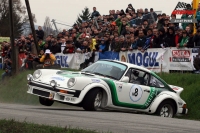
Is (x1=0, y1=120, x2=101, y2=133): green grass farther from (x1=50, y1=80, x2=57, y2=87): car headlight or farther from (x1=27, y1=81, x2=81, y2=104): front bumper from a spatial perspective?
(x1=50, y1=80, x2=57, y2=87): car headlight

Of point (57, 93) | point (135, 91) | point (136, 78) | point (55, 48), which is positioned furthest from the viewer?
point (55, 48)

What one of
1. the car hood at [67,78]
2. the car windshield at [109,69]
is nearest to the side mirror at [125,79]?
the car windshield at [109,69]

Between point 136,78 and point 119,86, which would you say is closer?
point 119,86

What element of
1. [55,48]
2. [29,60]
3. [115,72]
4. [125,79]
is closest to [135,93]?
[125,79]

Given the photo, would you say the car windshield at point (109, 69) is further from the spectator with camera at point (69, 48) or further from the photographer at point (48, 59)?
the spectator with camera at point (69, 48)

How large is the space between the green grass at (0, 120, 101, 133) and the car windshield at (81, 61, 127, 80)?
5.51m

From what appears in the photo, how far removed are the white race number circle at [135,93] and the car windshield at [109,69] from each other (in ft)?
1.68

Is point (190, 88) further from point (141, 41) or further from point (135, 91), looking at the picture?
point (135, 91)

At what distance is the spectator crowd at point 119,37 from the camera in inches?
789

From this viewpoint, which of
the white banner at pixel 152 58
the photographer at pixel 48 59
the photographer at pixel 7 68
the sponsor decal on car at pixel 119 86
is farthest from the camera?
the photographer at pixel 7 68

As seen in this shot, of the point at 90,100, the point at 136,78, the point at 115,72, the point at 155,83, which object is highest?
the point at 115,72

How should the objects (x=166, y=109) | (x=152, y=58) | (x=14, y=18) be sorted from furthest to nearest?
(x=14, y=18) → (x=152, y=58) → (x=166, y=109)

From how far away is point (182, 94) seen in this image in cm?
1845

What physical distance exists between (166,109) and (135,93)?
1.39 m
